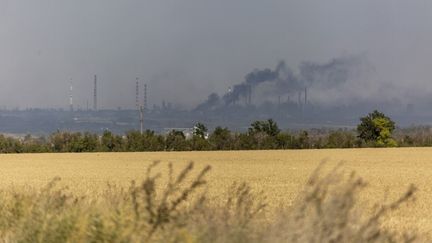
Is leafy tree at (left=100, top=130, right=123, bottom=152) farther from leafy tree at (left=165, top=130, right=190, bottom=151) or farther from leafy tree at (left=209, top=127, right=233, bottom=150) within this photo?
leafy tree at (left=209, top=127, right=233, bottom=150)

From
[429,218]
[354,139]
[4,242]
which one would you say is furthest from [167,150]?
[4,242]

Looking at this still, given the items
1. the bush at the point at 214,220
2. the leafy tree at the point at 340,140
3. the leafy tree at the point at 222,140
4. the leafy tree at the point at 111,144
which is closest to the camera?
the bush at the point at 214,220

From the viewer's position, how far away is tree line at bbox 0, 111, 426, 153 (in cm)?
9375

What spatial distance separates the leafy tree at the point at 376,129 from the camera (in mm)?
106000

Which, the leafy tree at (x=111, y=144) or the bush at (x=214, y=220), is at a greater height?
the bush at (x=214, y=220)

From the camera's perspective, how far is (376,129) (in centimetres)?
10719

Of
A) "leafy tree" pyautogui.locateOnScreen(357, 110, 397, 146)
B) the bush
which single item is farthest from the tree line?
the bush

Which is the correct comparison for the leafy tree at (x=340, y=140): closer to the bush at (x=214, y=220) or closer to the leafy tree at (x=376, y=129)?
the leafy tree at (x=376, y=129)

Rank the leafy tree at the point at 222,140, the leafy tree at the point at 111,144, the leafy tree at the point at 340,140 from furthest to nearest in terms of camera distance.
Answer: the leafy tree at the point at 340,140 < the leafy tree at the point at 222,140 < the leafy tree at the point at 111,144

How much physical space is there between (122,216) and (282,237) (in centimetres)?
149

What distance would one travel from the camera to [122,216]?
18.4ft

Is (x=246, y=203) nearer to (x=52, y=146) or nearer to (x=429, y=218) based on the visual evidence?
(x=429, y=218)

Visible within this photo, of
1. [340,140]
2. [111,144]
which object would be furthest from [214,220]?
[340,140]

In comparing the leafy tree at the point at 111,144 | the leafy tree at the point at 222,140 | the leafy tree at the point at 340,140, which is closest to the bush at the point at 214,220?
the leafy tree at the point at 111,144
